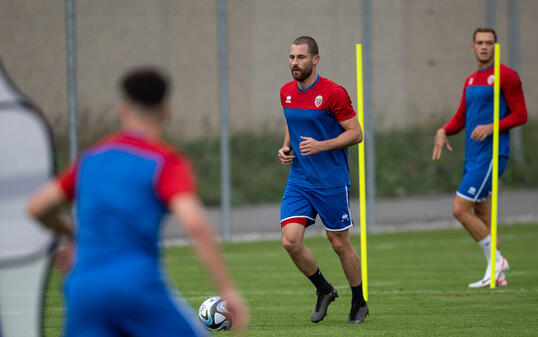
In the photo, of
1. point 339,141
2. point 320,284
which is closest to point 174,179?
point 339,141

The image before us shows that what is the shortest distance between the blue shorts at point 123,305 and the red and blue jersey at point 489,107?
6442 mm

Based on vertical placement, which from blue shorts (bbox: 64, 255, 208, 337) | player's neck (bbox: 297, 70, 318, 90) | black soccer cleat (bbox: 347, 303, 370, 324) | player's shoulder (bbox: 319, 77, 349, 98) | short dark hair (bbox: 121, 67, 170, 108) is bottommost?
black soccer cleat (bbox: 347, 303, 370, 324)

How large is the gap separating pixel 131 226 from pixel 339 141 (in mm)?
3733

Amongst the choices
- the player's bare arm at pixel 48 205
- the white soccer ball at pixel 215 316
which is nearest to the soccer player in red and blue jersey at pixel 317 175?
the white soccer ball at pixel 215 316

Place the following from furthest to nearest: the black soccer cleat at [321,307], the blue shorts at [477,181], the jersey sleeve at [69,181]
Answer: the blue shorts at [477,181], the black soccer cleat at [321,307], the jersey sleeve at [69,181]

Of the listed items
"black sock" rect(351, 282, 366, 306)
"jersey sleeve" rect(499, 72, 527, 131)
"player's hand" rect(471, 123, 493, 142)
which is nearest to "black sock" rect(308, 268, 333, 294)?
"black sock" rect(351, 282, 366, 306)

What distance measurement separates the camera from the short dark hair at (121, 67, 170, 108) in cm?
362

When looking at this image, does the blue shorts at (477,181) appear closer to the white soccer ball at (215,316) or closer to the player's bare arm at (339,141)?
the player's bare arm at (339,141)

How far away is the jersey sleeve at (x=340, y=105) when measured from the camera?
7238 millimetres

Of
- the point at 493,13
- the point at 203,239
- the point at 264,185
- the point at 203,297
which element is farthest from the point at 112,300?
the point at 493,13

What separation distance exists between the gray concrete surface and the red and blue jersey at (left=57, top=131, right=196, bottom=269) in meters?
11.7

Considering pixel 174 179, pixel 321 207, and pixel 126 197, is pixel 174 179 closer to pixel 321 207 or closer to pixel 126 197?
pixel 126 197

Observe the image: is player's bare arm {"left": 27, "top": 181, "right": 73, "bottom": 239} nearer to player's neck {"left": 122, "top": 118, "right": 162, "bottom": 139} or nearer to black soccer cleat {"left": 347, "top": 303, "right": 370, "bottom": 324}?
player's neck {"left": 122, "top": 118, "right": 162, "bottom": 139}

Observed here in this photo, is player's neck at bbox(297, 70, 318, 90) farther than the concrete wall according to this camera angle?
No
